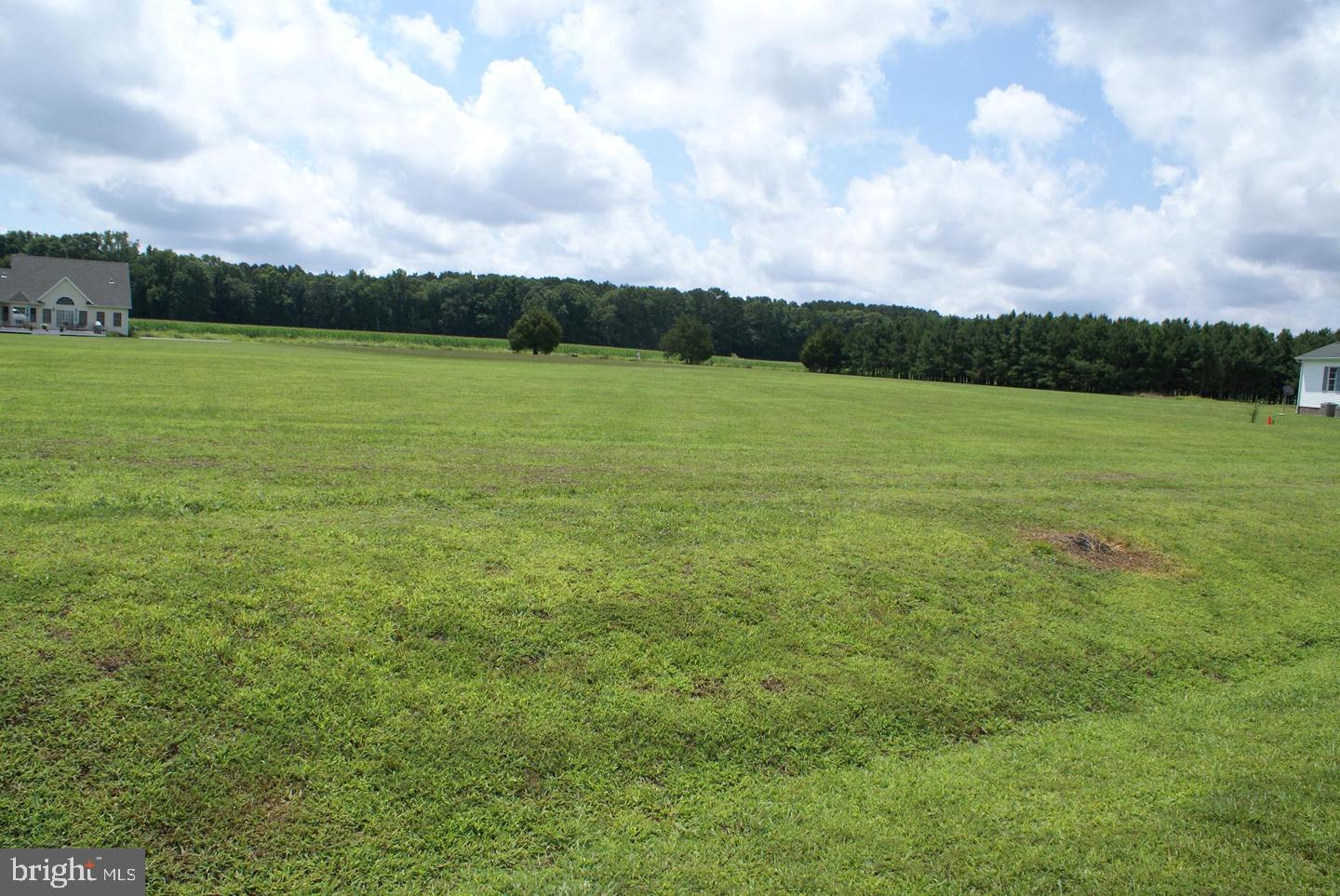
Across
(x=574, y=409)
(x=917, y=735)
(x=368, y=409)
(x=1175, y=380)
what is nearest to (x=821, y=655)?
(x=917, y=735)

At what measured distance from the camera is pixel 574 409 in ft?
72.2

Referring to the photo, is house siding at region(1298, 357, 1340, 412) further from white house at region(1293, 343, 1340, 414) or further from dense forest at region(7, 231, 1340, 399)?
dense forest at region(7, 231, 1340, 399)

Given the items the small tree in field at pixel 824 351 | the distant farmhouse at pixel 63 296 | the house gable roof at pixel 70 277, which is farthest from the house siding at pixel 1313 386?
the house gable roof at pixel 70 277

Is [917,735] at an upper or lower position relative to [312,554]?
lower

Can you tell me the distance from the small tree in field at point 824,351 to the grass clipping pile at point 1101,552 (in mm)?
106876

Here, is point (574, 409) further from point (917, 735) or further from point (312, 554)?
point (917, 735)

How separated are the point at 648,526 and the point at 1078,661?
4712 millimetres

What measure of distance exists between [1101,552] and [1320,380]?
5169cm

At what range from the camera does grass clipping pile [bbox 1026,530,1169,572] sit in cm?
970

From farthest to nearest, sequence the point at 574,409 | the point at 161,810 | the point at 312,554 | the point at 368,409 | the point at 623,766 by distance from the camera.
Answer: the point at 574,409 < the point at 368,409 < the point at 312,554 < the point at 623,766 < the point at 161,810

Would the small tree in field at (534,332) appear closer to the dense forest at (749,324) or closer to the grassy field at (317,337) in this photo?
the grassy field at (317,337)

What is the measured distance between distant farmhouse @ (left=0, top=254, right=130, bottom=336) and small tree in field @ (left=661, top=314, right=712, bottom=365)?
202ft

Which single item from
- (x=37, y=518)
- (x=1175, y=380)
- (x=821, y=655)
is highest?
(x=1175, y=380)

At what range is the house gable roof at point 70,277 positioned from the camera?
235 feet
